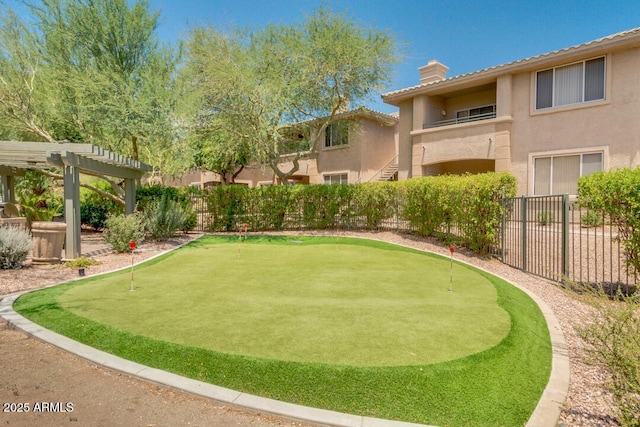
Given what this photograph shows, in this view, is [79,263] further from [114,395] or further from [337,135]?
[337,135]

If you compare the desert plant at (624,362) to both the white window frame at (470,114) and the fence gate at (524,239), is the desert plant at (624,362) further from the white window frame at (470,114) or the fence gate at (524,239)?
the white window frame at (470,114)

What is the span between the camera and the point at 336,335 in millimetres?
4582

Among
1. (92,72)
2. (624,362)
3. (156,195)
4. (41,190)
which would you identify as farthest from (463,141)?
(41,190)

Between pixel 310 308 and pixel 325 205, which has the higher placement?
pixel 325 205

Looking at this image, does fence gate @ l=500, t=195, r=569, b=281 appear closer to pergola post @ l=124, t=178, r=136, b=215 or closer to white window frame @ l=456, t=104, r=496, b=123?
white window frame @ l=456, t=104, r=496, b=123

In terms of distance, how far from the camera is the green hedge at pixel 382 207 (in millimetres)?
10695

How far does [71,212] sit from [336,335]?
Answer: 9435 mm

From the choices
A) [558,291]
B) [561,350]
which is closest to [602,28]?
[558,291]

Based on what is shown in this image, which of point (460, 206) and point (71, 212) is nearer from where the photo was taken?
point (71, 212)

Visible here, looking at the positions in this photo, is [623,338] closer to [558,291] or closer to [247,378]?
[247,378]

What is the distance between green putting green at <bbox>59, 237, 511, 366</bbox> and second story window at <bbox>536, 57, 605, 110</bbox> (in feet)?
36.4

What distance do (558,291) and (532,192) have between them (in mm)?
10073

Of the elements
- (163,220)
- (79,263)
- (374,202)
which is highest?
(374,202)

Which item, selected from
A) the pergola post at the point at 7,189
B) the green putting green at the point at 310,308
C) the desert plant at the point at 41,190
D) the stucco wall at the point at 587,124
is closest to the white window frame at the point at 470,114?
the stucco wall at the point at 587,124
